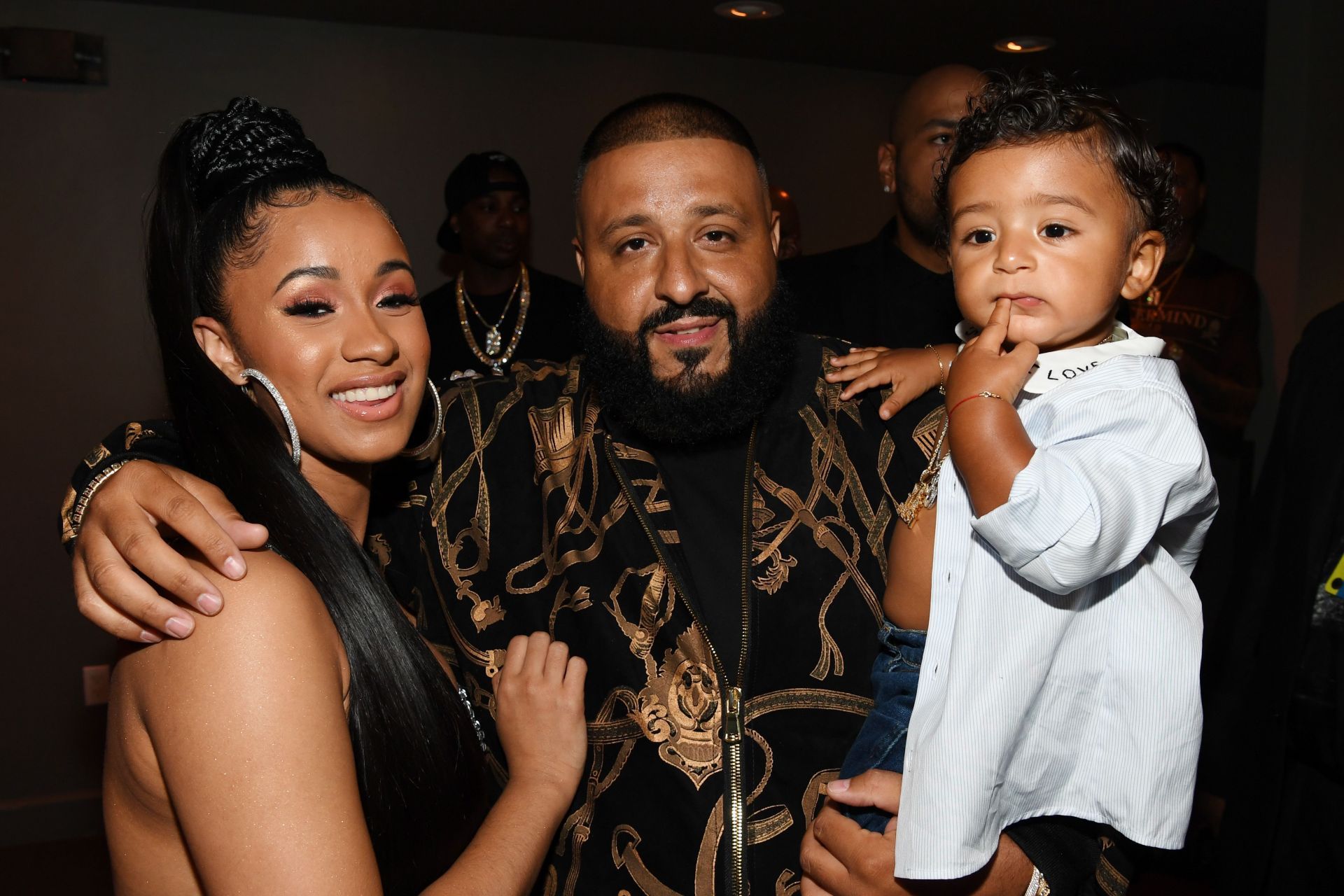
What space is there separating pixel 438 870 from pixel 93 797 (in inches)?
181

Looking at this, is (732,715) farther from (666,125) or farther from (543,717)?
(666,125)

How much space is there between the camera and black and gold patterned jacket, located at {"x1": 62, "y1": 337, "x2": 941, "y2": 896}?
5.78ft

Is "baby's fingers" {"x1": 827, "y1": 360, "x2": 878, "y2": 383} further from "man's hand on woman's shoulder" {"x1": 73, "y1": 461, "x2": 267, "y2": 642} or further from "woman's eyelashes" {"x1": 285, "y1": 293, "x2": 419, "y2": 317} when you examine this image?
"man's hand on woman's shoulder" {"x1": 73, "y1": 461, "x2": 267, "y2": 642}

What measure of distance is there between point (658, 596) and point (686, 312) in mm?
566

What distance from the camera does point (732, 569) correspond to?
197 cm

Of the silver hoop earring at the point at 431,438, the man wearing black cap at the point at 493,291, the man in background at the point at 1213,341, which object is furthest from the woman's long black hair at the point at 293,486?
the man in background at the point at 1213,341

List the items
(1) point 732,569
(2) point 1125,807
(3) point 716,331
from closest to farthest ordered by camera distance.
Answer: (2) point 1125,807 → (1) point 732,569 → (3) point 716,331

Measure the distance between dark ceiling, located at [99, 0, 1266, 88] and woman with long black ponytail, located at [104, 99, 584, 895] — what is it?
4.04 m

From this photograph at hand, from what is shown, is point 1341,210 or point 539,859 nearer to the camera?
point 539,859

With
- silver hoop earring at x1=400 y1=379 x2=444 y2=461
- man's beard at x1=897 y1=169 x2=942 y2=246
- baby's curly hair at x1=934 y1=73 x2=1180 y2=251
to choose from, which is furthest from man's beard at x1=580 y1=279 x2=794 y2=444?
man's beard at x1=897 y1=169 x2=942 y2=246

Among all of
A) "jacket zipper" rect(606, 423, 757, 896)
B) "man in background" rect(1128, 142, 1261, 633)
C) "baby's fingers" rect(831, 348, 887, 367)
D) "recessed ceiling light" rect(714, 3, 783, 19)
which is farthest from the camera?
"recessed ceiling light" rect(714, 3, 783, 19)

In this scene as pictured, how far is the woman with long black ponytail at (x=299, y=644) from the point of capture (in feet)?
4.19

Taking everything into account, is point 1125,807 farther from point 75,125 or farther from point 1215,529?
point 75,125

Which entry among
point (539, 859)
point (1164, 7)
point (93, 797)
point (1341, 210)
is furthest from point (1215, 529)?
point (93, 797)
